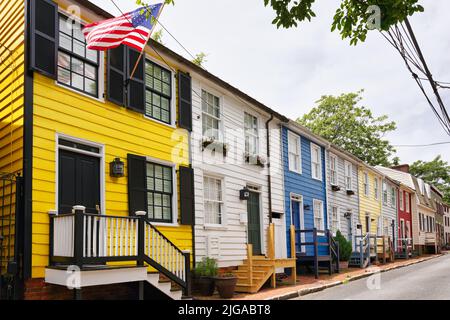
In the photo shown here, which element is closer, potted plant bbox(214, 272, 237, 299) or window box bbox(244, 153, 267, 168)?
potted plant bbox(214, 272, 237, 299)

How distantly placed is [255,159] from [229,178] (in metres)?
1.75

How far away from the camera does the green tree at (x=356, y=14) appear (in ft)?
21.1

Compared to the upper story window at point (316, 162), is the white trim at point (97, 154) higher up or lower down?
lower down

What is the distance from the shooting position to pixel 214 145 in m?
14.0

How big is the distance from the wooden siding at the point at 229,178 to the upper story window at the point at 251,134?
182 mm

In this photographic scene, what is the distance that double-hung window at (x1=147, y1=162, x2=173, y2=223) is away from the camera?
37.6 ft

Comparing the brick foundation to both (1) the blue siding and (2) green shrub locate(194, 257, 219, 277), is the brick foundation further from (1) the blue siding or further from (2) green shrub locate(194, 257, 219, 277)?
(1) the blue siding

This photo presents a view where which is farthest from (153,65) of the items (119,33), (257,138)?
(257,138)

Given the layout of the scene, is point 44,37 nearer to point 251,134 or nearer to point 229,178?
point 229,178

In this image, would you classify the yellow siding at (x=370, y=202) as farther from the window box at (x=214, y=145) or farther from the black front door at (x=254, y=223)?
the window box at (x=214, y=145)

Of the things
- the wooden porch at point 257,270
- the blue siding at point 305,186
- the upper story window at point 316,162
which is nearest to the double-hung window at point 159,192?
the wooden porch at point 257,270

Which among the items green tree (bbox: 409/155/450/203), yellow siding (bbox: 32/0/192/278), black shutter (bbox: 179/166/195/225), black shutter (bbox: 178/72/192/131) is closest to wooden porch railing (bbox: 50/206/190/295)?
yellow siding (bbox: 32/0/192/278)

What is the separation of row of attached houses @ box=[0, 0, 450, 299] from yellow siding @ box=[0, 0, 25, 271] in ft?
0.12
